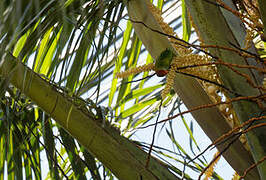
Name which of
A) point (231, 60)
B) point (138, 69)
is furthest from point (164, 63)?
point (231, 60)

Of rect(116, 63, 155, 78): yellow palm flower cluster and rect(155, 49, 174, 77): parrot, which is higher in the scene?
rect(116, 63, 155, 78): yellow palm flower cluster

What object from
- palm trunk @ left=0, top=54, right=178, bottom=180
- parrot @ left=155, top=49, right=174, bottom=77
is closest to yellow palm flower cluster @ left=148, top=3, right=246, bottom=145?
parrot @ left=155, top=49, right=174, bottom=77

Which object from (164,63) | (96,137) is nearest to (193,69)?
(164,63)

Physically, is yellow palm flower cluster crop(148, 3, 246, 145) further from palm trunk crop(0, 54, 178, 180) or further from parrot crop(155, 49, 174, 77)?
palm trunk crop(0, 54, 178, 180)

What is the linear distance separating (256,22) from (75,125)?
34 cm

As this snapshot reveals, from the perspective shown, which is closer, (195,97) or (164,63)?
(164,63)

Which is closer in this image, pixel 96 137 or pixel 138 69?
pixel 138 69

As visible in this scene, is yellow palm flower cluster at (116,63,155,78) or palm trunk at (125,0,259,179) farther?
palm trunk at (125,0,259,179)

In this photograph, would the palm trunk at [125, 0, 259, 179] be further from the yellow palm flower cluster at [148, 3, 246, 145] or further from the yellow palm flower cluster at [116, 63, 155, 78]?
the yellow palm flower cluster at [116, 63, 155, 78]

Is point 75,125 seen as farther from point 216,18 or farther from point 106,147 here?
point 216,18

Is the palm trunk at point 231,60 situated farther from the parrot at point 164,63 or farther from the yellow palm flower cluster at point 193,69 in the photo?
the parrot at point 164,63

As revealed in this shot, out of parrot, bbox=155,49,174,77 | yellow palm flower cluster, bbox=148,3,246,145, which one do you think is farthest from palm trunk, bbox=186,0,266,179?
parrot, bbox=155,49,174,77

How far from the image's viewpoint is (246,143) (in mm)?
801

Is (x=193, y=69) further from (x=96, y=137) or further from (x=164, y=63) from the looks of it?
(x=96, y=137)
